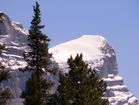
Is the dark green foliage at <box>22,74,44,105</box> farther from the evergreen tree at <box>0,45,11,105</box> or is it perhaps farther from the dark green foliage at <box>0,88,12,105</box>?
the dark green foliage at <box>0,88,12,105</box>

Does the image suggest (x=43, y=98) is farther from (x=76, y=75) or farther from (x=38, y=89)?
(x=76, y=75)

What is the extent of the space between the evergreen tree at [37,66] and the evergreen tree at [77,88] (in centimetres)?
133

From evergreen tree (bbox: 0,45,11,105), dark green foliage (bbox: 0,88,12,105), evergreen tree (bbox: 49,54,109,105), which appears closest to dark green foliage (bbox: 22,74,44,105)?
evergreen tree (bbox: 49,54,109,105)

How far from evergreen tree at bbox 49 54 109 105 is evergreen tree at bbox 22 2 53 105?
1327 millimetres

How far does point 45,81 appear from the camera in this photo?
4756cm

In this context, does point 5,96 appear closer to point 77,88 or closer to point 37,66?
point 37,66

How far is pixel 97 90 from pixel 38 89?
919 centimetres

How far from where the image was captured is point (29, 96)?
156 feet

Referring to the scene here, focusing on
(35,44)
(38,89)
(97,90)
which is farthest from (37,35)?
(97,90)

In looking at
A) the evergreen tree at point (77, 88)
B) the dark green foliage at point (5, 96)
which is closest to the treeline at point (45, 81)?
the evergreen tree at point (77, 88)

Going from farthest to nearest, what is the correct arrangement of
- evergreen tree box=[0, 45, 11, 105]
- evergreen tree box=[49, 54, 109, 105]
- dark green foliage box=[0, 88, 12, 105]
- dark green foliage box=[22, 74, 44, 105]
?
evergreen tree box=[49, 54, 109, 105]
dark green foliage box=[22, 74, 44, 105]
dark green foliage box=[0, 88, 12, 105]
evergreen tree box=[0, 45, 11, 105]

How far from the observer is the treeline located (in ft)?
155

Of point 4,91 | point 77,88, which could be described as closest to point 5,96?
point 4,91

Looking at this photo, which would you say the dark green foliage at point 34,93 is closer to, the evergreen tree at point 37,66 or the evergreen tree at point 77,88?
the evergreen tree at point 37,66
